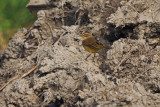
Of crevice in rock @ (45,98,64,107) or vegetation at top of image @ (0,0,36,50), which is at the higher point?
vegetation at top of image @ (0,0,36,50)

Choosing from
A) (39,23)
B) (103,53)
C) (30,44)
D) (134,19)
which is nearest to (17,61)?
(30,44)

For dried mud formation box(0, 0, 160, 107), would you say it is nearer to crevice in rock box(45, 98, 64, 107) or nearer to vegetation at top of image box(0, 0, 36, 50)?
crevice in rock box(45, 98, 64, 107)

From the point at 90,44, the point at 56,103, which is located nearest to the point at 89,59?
the point at 90,44

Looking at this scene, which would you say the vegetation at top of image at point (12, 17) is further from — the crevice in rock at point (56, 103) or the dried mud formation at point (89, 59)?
the crevice in rock at point (56, 103)

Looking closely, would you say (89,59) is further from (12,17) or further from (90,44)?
(12,17)

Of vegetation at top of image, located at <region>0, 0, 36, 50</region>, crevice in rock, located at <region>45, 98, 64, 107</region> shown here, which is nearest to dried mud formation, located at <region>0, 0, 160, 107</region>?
crevice in rock, located at <region>45, 98, 64, 107</region>

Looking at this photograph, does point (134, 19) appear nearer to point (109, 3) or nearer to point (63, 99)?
point (109, 3)
